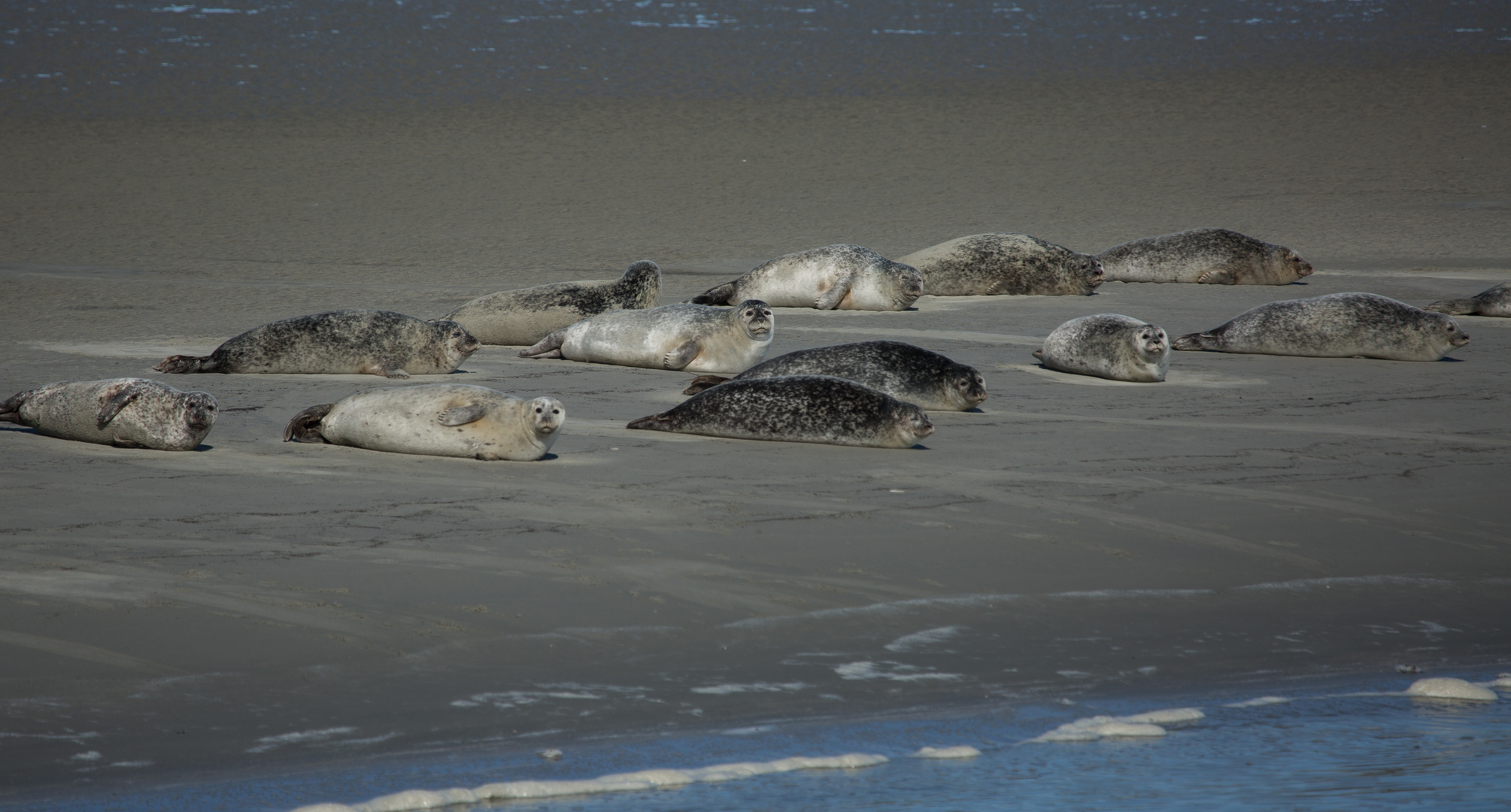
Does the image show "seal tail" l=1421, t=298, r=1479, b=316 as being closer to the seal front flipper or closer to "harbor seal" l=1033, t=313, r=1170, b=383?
"harbor seal" l=1033, t=313, r=1170, b=383

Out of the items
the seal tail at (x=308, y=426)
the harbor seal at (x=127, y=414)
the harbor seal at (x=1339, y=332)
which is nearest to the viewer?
the harbor seal at (x=127, y=414)

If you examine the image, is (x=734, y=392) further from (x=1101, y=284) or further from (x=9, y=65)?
(x=9, y=65)

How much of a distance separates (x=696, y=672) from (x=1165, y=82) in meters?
23.1

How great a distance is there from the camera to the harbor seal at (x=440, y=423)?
18.1 ft

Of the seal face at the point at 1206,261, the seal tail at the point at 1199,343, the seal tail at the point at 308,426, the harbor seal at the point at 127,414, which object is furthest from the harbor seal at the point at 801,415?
the seal face at the point at 1206,261

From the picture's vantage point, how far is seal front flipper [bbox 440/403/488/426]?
221 inches

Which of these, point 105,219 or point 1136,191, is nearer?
point 105,219

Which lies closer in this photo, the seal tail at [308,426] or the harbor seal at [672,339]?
the seal tail at [308,426]

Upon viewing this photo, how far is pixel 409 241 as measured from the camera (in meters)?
14.3

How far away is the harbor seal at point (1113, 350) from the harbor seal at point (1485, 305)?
356 cm

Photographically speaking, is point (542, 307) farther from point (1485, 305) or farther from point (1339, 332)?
point (1485, 305)

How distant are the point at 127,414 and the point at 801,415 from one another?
97.1 inches

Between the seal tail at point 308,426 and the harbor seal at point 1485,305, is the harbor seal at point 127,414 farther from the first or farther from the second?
the harbor seal at point 1485,305

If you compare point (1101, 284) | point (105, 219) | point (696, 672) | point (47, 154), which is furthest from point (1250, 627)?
point (47, 154)
